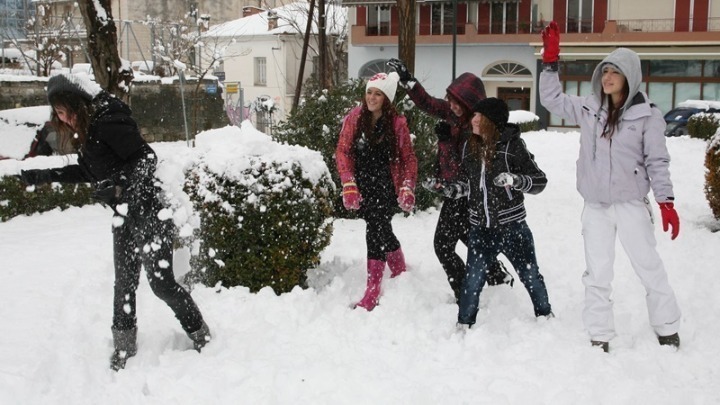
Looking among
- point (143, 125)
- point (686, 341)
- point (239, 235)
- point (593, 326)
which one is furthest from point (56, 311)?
point (143, 125)

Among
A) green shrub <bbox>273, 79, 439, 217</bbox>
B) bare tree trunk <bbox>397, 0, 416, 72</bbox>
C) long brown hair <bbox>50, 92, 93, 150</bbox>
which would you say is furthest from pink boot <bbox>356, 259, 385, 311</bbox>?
bare tree trunk <bbox>397, 0, 416, 72</bbox>

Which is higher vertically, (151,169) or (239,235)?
(151,169)

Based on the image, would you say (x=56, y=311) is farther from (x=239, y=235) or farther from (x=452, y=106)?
(x=452, y=106)

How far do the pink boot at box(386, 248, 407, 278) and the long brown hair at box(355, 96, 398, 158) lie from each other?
838mm

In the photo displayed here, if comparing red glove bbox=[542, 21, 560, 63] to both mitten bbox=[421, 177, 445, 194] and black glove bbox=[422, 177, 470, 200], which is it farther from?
mitten bbox=[421, 177, 445, 194]

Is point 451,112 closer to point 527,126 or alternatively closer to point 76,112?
point 76,112

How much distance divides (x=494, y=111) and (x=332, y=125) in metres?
3.67

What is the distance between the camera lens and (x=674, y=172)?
1183cm

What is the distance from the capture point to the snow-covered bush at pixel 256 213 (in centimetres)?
526

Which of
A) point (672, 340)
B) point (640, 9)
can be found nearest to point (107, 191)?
point (672, 340)

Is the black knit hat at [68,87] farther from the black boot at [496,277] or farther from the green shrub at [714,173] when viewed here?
the green shrub at [714,173]

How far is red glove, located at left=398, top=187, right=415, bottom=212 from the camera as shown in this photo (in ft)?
16.5

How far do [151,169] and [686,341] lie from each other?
3415 mm

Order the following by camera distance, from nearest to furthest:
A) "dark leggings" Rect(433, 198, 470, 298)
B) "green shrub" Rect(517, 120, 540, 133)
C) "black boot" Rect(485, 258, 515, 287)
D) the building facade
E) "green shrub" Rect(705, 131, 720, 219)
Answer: "dark leggings" Rect(433, 198, 470, 298), "black boot" Rect(485, 258, 515, 287), "green shrub" Rect(705, 131, 720, 219), "green shrub" Rect(517, 120, 540, 133), the building facade
